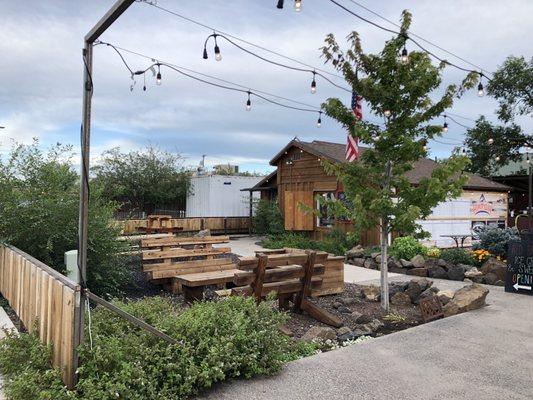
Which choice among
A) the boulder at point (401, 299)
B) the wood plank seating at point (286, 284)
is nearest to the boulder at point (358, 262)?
the boulder at point (401, 299)

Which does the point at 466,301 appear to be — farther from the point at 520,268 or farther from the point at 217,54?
the point at 217,54

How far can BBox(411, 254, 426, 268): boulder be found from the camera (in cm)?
1165

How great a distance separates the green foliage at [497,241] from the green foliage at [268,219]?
932 cm

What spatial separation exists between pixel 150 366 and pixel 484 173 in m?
27.8

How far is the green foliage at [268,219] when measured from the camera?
20.4 meters

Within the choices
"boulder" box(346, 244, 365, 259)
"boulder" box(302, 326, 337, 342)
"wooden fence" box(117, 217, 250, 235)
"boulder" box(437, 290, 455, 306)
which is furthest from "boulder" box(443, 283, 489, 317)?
"wooden fence" box(117, 217, 250, 235)

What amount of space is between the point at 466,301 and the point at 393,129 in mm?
2982

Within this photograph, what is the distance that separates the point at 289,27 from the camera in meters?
9.37

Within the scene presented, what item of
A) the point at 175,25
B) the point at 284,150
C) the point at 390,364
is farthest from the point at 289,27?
the point at 284,150

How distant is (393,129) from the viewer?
741 centimetres

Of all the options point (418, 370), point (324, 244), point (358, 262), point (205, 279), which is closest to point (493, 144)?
point (324, 244)

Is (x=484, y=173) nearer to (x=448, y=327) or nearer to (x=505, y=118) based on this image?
(x=505, y=118)

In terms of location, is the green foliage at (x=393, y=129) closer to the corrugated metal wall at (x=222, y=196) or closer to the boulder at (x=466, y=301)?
the boulder at (x=466, y=301)

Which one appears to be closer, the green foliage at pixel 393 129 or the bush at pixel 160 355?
the bush at pixel 160 355
